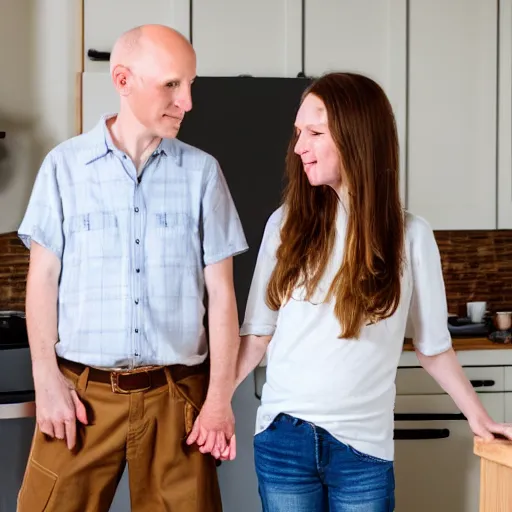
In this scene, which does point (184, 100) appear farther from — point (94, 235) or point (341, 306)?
point (341, 306)

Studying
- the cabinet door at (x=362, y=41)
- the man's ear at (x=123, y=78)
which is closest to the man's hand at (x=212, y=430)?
the man's ear at (x=123, y=78)

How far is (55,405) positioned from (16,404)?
0.74m

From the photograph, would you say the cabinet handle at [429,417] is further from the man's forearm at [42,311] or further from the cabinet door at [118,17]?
the man's forearm at [42,311]

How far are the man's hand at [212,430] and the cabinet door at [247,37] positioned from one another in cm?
150

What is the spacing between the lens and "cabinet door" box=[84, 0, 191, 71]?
271 cm

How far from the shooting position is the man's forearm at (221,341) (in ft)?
5.07

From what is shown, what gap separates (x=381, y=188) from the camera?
4.88ft

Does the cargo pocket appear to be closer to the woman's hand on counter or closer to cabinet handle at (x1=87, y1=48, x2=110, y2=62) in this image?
the woman's hand on counter

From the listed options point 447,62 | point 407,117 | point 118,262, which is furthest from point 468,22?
point 118,262

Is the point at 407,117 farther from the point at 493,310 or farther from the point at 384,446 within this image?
the point at 384,446

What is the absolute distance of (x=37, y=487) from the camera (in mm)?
1545

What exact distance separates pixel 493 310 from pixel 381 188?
2.09 meters

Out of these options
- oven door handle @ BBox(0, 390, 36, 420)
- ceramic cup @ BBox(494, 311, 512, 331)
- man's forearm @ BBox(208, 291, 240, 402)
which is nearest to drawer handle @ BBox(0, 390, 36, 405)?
oven door handle @ BBox(0, 390, 36, 420)

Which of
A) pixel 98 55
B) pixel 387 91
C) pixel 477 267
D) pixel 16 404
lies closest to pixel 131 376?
pixel 16 404
